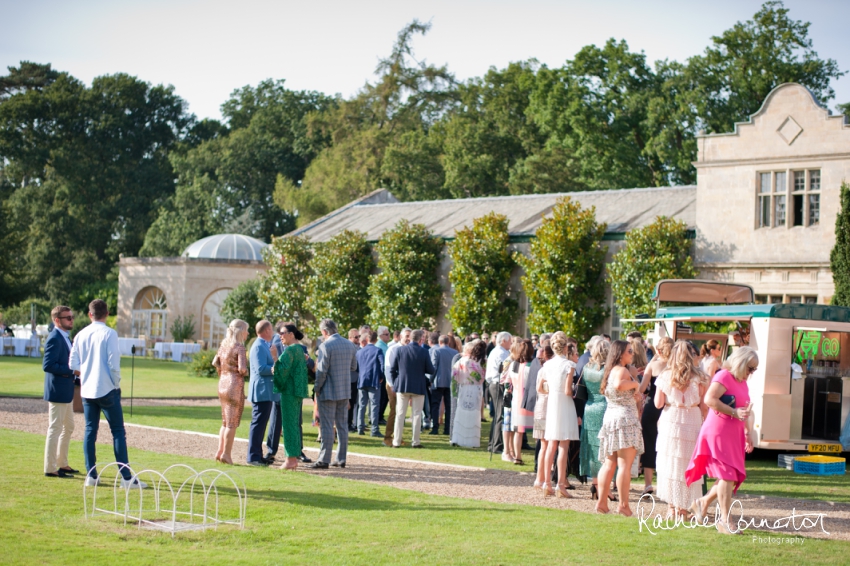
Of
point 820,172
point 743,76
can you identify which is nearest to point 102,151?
point 743,76

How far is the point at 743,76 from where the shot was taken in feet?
127

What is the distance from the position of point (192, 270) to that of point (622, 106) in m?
20.7

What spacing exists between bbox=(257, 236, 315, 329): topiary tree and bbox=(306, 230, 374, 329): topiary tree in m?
1.19

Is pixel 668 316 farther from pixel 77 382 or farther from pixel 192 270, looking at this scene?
pixel 192 270

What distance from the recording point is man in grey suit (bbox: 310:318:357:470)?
38.2 ft

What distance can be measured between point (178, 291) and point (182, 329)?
2.05 metres

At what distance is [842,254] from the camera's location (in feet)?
71.7

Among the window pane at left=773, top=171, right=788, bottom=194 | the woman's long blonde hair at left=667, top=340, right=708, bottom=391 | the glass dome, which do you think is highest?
the window pane at left=773, top=171, right=788, bottom=194

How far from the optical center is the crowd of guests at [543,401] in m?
8.56

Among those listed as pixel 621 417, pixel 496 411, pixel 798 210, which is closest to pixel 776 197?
pixel 798 210

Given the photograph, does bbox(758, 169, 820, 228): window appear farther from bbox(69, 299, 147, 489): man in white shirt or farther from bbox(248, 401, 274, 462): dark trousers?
bbox(69, 299, 147, 489): man in white shirt

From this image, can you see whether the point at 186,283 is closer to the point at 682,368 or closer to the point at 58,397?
the point at 58,397

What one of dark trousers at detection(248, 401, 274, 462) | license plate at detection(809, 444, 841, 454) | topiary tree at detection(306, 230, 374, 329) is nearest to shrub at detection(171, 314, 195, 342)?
topiary tree at detection(306, 230, 374, 329)

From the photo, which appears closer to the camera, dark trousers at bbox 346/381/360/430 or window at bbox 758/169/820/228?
dark trousers at bbox 346/381/360/430
